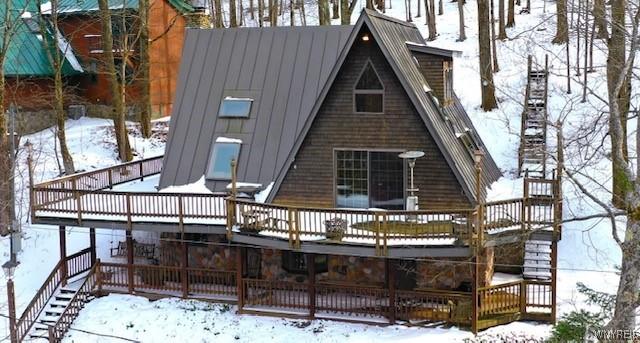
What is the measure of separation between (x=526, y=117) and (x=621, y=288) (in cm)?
1504

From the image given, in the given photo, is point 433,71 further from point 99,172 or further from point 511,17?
point 511,17

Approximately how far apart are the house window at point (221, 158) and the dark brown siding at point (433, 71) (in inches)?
227

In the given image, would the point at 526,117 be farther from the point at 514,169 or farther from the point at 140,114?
the point at 140,114

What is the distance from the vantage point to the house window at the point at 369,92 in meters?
18.9

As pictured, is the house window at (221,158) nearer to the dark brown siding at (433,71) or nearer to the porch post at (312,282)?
the porch post at (312,282)

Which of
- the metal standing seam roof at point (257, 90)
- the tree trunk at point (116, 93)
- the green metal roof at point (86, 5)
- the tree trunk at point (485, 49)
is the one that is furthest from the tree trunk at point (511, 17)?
the tree trunk at point (116, 93)

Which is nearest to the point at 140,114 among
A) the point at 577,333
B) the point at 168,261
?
the point at 168,261

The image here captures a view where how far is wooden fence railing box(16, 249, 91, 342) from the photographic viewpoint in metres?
19.5

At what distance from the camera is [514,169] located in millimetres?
25438

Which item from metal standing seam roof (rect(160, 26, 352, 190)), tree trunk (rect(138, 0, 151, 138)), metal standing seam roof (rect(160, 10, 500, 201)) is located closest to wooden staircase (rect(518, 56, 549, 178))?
metal standing seam roof (rect(160, 10, 500, 201))

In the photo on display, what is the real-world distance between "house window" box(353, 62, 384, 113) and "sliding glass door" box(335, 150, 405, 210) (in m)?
1.17

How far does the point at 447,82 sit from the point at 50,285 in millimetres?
12947

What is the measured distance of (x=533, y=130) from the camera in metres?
26.5

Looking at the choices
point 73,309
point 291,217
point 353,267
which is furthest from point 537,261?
point 73,309
